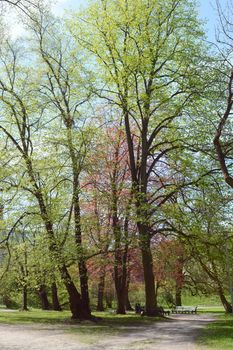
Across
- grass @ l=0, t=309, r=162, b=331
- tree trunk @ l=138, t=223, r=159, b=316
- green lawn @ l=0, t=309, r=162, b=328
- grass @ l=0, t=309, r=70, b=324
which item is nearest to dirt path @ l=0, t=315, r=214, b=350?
grass @ l=0, t=309, r=162, b=331

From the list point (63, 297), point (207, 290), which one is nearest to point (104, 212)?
point (207, 290)

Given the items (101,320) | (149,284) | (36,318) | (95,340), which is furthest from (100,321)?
(95,340)

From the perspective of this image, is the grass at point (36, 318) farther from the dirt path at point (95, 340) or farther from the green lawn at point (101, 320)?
the dirt path at point (95, 340)

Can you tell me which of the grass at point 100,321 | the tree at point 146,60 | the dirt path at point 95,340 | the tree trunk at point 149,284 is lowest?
the dirt path at point 95,340

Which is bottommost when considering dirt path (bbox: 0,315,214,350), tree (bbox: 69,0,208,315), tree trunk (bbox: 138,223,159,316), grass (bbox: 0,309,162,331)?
dirt path (bbox: 0,315,214,350)

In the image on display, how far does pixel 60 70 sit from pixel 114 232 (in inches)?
374

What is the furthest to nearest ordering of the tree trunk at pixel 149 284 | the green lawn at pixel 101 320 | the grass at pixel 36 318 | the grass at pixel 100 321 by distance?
the tree trunk at pixel 149 284 → the grass at pixel 36 318 → the green lawn at pixel 101 320 → the grass at pixel 100 321

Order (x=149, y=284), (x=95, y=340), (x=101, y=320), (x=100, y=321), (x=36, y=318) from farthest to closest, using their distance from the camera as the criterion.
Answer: (x=36, y=318) → (x=149, y=284) → (x=101, y=320) → (x=100, y=321) → (x=95, y=340)

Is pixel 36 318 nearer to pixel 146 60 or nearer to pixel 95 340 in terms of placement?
pixel 95 340

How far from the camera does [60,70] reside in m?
25.1

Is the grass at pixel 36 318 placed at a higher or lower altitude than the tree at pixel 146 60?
lower

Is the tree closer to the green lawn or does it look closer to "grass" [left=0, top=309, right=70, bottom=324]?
the green lawn

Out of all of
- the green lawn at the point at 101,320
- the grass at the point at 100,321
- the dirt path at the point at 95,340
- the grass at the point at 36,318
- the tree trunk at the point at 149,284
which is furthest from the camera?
the tree trunk at the point at 149,284

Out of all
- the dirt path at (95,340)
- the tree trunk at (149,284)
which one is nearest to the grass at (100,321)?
the tree trunk at (149,284)
